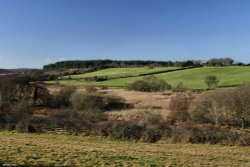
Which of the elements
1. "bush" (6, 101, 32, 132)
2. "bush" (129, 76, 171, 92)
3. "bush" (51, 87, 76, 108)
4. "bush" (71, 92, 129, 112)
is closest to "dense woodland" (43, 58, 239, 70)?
"bush" (129, 76, 171, 92)

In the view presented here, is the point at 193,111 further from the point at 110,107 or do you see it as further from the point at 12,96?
the point at 12,96

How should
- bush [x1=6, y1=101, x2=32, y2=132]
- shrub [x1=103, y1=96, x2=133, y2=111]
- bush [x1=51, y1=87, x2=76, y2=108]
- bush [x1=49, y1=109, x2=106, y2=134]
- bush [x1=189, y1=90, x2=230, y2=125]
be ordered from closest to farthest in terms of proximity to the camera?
bush [x1=6, y1=101, x2=32, y2=132], bush [x1=49, y1=109, x2=106, y2=134], bush [x1=189, y1=90, x2=230, y2=125], shrub [x1=103, y1=96, x2=133, y2=111], bush [x1=51, y1=87, x2=76, y2=108]

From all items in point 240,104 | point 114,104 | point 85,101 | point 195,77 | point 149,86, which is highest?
point 195,77

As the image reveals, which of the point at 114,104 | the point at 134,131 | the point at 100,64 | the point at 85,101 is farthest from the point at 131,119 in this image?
the point at 100,64

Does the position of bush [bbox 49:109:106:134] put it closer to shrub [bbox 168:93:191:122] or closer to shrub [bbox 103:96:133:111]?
shrub [bbox 168:93:191:122]

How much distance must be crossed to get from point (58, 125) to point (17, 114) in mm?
4655

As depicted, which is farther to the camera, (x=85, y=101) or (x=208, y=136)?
(x=85, y=101)

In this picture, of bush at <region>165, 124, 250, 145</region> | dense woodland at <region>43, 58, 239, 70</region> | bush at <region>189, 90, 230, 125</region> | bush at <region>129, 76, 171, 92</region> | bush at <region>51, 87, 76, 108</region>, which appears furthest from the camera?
dense woodland at <region>43, 58, 239, 70</region>

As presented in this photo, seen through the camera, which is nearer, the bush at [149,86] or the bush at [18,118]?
the bush at [18,118]

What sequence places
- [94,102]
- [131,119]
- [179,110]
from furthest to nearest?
[94,102], [179,110], [131,119]

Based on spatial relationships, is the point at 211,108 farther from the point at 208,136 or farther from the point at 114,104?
the point at 114,104

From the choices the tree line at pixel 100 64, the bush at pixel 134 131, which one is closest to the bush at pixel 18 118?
the bush at pixel 134 131

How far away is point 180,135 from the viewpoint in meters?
27.7

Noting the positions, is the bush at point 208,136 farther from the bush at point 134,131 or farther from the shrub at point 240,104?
the shrub at point 240,104
